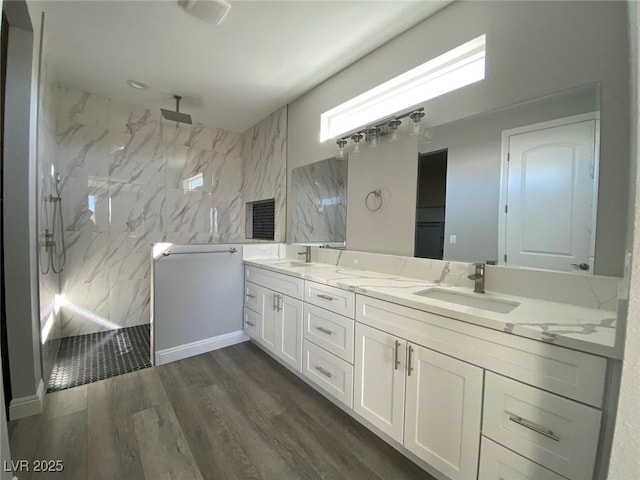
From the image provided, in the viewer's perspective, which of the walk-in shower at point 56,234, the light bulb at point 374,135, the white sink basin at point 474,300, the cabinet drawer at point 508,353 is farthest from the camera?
the walk-in shower at point 56,234

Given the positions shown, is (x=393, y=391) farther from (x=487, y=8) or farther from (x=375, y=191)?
(x=487, y=8)

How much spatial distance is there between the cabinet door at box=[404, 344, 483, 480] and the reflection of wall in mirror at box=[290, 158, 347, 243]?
1.39 meters

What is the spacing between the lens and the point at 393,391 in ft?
4.50

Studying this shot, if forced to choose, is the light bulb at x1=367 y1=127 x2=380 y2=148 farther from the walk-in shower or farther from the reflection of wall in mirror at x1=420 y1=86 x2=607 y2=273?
the walk-in shower

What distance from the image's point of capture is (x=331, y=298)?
1743 mm

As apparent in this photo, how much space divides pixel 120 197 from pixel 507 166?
12.6ft

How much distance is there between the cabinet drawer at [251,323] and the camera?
2.56m

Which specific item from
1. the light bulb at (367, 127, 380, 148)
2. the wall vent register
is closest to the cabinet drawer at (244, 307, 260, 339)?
the wall vent register

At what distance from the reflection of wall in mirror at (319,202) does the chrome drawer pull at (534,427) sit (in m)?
1.69

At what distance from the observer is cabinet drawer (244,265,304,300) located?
6.71ft

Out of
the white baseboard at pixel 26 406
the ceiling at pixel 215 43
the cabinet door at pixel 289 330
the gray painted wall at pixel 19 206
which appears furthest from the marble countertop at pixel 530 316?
the white baseboard at pixel 26 406

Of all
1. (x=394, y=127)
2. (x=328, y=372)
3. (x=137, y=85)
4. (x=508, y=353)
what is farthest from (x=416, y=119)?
(x=137, y=85)

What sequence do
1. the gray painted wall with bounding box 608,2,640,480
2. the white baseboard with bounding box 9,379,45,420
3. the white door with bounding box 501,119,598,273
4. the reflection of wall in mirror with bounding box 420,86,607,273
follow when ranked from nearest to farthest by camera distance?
1. the gray painted wall with bounding box 608,2,640,480
2. the white door with bounding box 501,119,598,273
3. the reflection of wall in mirror with bounding box 420,86,607,273
4. the white baseboard with bounding box 9,379,45,420

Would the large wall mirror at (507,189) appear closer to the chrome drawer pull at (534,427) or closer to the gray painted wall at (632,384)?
the chrome drawer pull at (534,427)
